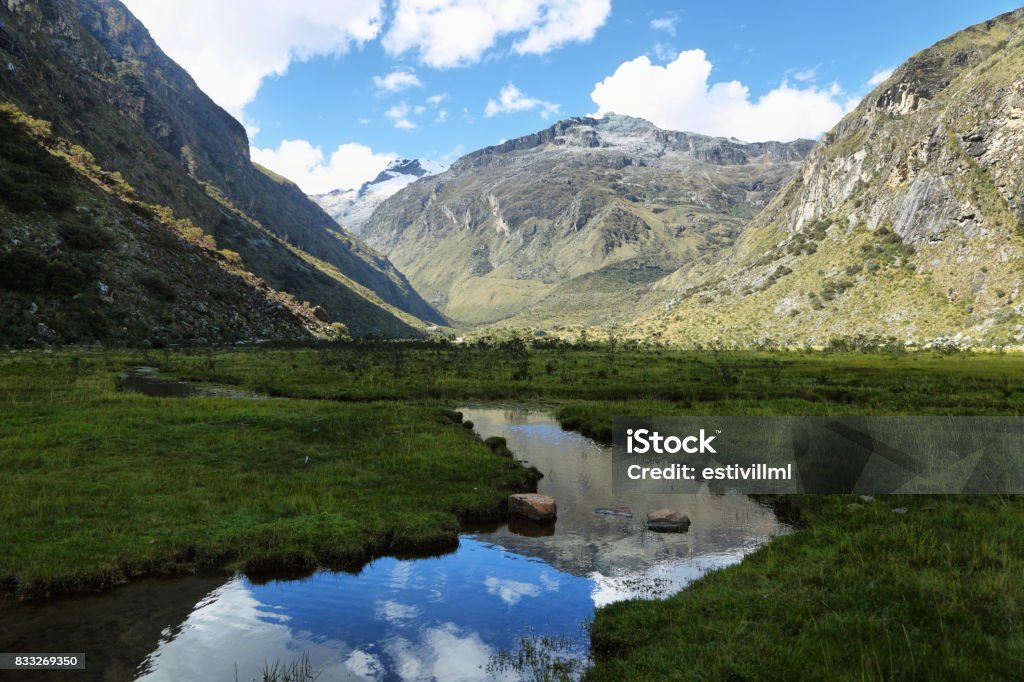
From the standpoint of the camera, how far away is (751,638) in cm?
1174

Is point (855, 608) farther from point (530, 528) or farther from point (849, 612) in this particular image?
point (530, 528)

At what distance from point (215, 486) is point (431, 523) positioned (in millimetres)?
8783

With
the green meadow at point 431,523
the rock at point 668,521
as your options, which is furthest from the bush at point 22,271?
the rock at point 668,521

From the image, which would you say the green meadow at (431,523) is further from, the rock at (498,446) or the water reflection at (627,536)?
the water reflection at (627,536)

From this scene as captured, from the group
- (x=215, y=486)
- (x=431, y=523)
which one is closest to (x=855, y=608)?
(x=431, y=523)

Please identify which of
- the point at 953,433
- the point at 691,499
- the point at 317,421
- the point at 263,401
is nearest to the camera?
the point at 691,499

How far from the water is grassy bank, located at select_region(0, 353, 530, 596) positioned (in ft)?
3.59

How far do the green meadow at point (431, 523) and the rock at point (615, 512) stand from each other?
4.02 metres

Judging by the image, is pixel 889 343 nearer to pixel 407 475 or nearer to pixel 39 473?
pixel 407 475

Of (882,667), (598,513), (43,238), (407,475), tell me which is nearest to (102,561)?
Answer: (407,475)

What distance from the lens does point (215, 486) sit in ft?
73.3

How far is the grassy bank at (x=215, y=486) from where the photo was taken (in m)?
17.1

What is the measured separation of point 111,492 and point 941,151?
21556 centimetres

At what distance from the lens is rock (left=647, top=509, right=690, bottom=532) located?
21.2 m
